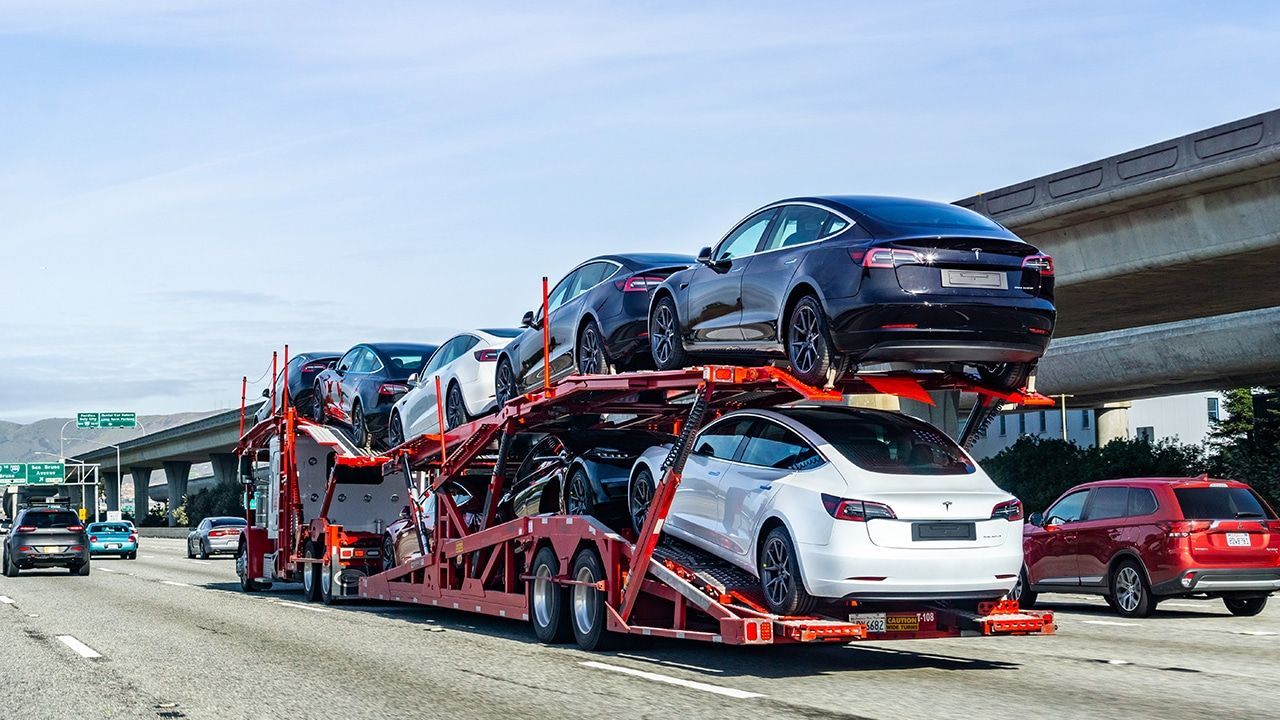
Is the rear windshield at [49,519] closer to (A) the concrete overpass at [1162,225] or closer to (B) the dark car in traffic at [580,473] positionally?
(B) the dark car in traffic at [580,473]

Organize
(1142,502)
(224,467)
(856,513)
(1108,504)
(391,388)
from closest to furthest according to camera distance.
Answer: (856,513), (1142,502), (1108,504), (391,388), (224,467)

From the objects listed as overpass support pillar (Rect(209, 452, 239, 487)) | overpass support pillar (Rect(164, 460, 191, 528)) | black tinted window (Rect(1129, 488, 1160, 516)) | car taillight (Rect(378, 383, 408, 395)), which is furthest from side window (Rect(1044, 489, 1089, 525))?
overpass support pillar (Rect(164, 460, 191, 528))

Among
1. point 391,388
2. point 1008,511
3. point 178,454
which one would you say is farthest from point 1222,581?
point 178,454

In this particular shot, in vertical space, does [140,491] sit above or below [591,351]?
below

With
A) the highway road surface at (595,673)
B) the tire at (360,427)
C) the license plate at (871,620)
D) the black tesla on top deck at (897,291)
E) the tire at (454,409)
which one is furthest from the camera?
the tire at (360,427)

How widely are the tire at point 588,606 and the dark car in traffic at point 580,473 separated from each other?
529 mm

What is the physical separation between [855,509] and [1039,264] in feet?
7.52

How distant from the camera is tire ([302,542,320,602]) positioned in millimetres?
21000

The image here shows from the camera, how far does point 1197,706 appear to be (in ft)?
29.0

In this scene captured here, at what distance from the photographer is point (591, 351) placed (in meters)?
14.0

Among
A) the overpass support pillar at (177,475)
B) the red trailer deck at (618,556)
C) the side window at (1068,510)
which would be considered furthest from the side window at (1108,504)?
the overpass support pillar at (177,475)

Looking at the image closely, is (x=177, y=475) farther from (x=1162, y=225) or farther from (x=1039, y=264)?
(x=1039, y=264)

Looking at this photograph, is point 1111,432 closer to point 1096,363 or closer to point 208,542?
point 1096,363

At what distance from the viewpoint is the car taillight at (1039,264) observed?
1030cm
